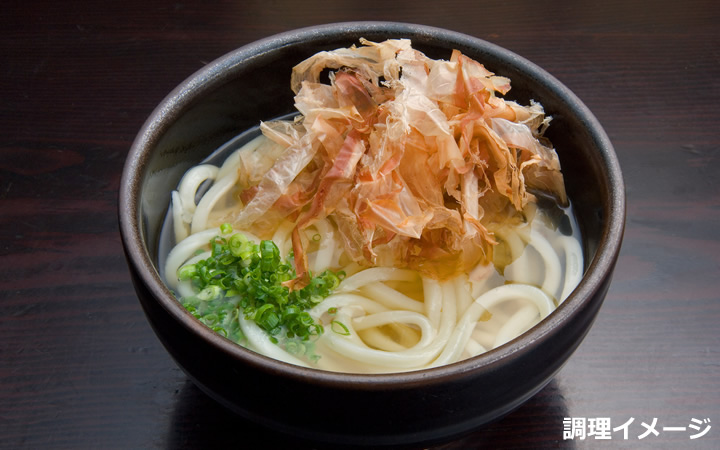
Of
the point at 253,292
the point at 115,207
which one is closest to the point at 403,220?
the point at 253,292

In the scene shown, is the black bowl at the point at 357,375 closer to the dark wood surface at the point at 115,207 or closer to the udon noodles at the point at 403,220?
the udon noodles at the point at 403,220

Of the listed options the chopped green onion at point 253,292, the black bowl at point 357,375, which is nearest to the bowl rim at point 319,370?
the black bowl at point 357,375

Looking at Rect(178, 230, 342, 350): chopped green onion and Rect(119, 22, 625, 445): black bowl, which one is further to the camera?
Rect(178, 230, 342, 350): chopped green onion

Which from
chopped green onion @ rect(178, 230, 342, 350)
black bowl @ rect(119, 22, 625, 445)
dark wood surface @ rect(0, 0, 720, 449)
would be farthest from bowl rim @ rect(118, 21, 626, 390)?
dark wood surface @ rect(0, 0, 720, 449)

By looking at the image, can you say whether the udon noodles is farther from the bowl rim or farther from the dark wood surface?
the dark wood surface

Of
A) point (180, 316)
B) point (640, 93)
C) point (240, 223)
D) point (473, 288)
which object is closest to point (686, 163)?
point (640, 93)
